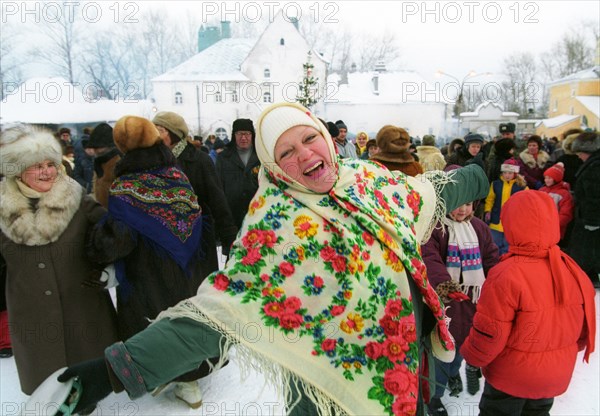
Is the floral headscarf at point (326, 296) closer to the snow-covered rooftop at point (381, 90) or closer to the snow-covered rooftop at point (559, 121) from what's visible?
the snow-covered rooftop at point (381, 90)

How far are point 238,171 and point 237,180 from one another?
108 mm

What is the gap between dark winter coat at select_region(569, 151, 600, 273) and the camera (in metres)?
4.60

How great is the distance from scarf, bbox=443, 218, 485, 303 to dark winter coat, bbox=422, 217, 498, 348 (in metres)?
0.05

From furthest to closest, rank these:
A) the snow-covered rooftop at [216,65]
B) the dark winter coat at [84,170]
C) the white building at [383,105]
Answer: the white building at [383,105], the snow-covered rooftop at [216,65], the dark winter coat at [84,170]

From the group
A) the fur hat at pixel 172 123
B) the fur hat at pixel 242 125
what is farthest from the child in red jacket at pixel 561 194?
the fur hat at pixel 172 123

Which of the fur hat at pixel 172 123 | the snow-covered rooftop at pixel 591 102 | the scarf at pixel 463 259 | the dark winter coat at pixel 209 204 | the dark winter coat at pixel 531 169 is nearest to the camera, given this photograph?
the scarf at pixel 463 259

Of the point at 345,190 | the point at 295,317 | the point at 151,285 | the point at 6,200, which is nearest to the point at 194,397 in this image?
the point at 151,285

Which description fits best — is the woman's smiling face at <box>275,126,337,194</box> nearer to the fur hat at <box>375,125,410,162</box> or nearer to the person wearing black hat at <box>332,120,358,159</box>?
the fur hat at <box>375,125,410,162</box>

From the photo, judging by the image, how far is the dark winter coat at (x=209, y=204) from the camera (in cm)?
341

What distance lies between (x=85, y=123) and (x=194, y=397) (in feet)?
59.8

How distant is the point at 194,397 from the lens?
3049mm

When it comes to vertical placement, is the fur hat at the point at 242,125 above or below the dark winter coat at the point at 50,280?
above

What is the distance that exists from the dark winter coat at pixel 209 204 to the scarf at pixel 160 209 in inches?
14.3

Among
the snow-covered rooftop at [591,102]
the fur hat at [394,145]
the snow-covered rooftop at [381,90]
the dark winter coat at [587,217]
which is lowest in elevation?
the dark winter coat at [587,217]
